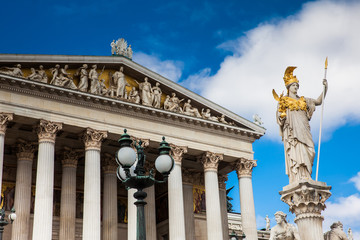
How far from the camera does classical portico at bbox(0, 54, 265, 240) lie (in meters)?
33.5

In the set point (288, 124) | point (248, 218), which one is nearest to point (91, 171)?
point (248, 218)

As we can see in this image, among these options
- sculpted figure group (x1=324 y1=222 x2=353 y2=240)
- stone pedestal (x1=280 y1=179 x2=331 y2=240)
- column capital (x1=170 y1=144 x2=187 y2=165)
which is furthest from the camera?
column capital (x1=170 y1=144 x2=187 y2=165)

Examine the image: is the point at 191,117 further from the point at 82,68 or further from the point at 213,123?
the point at 82,68

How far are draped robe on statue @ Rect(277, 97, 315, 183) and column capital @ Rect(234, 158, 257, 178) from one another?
26983 millimetres

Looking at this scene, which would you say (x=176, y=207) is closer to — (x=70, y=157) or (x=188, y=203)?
(x=188, y=203)

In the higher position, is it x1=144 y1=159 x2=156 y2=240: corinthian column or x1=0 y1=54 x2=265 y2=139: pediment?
x1=0 y1=54 x2=265 y2=139: pediment

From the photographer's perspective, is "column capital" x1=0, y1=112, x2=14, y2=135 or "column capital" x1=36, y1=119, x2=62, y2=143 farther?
"column capital" x1=36, y1=119, x2=62, y2=143

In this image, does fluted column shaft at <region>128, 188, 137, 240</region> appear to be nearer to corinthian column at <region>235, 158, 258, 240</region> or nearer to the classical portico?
the classical portico

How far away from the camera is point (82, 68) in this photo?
1443 inches

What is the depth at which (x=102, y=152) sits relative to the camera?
131 feet

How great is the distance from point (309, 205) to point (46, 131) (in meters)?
23.0

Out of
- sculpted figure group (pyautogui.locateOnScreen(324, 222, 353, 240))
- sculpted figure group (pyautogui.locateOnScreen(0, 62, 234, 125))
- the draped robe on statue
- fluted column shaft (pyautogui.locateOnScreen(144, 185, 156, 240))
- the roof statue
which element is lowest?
sculpted figure group (pyautogui.locateOnScreen(324, 222, 353, 240))

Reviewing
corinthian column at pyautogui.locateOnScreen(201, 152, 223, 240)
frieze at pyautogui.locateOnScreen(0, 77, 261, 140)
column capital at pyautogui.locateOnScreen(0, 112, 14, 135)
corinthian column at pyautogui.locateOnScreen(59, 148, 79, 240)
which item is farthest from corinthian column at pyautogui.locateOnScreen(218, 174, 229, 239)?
column capital at pyautogui.locateOnScreen(0, 112, 14, 135)

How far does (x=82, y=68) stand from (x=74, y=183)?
7944 millimetres
